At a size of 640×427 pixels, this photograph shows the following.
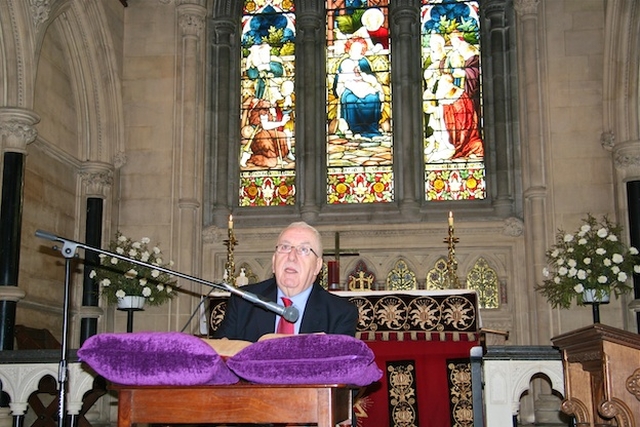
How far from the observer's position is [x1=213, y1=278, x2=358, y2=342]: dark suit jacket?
3207 mm

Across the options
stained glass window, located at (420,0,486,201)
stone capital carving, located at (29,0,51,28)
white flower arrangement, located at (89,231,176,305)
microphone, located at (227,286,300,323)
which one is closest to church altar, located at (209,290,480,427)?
white flower arrangement, located at (89,231,176,305)

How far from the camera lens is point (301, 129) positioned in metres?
10.3

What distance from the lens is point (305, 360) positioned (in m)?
2.03

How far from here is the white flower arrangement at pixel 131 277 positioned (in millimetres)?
8617

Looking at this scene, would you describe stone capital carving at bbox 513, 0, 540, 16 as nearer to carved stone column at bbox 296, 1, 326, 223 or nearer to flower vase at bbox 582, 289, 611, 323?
carved stone column at bbox 296, 1, 326, 223

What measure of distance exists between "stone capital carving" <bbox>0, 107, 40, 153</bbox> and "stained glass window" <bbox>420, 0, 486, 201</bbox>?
4.66m

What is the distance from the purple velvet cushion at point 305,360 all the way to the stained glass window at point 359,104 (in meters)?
8.07

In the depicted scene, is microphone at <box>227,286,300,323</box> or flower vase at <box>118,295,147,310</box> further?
flower vase at <box>118,295,147,310</box>

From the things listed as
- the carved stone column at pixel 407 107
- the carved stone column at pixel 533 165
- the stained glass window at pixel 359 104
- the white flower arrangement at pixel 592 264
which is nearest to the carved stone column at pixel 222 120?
the stained glass window at pixel 359 104

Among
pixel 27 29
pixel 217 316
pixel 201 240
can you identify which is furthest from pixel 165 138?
pixel 217 316

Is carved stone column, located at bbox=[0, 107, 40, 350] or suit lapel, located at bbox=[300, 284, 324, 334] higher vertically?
carved stone column, located at bbox=[0, 107, 40, 350]

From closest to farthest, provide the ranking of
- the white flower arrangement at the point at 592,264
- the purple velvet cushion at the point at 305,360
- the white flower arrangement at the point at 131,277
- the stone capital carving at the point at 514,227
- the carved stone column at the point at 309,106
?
the purple velvet cushion at the point at 305,360 → the white flower arrangement at the point at 592,264 → the white flower arrangement at the point at 131,277 → the stone capital carving at the point at 514,227 → the carved stone column at the point at 309,106

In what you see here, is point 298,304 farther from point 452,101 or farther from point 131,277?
point 452,101

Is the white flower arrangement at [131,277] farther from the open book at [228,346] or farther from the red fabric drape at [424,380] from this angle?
the open book at [228,346]
